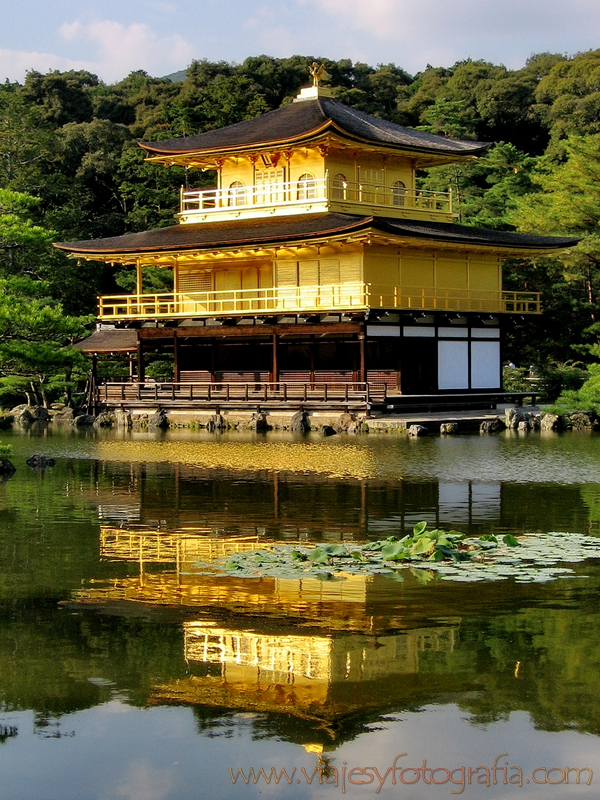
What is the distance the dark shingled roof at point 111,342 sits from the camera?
148 feet

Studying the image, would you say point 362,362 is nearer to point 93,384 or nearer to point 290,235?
point 290,235

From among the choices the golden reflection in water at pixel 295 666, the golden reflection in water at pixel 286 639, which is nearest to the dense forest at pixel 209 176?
the golden reflection in water at pixel 286 639

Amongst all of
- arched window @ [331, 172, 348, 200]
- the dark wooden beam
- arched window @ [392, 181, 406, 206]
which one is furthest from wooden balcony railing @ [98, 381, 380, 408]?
arched window @ [392, 181, 406, 206]

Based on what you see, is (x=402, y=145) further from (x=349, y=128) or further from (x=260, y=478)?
(x=260, y=478)

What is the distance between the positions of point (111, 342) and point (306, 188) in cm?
995

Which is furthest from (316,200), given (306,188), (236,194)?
(236,194)

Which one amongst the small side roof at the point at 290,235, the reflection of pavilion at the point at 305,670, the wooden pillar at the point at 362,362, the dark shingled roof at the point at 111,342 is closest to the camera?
the reflection of pavilion at the point at 305,670

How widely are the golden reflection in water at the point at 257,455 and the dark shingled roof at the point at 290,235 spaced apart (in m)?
8.76

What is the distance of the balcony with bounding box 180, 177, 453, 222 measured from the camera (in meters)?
41.9

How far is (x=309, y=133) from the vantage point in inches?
1569

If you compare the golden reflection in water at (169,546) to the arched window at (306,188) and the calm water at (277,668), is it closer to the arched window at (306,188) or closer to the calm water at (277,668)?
the calm water at (277,668)

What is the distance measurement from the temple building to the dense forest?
6.70ft

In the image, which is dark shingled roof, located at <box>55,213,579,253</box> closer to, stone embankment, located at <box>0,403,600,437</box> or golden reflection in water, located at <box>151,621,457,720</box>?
stone embankment, located at <box>0,403,600,437</box>

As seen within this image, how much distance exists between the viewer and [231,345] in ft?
143
